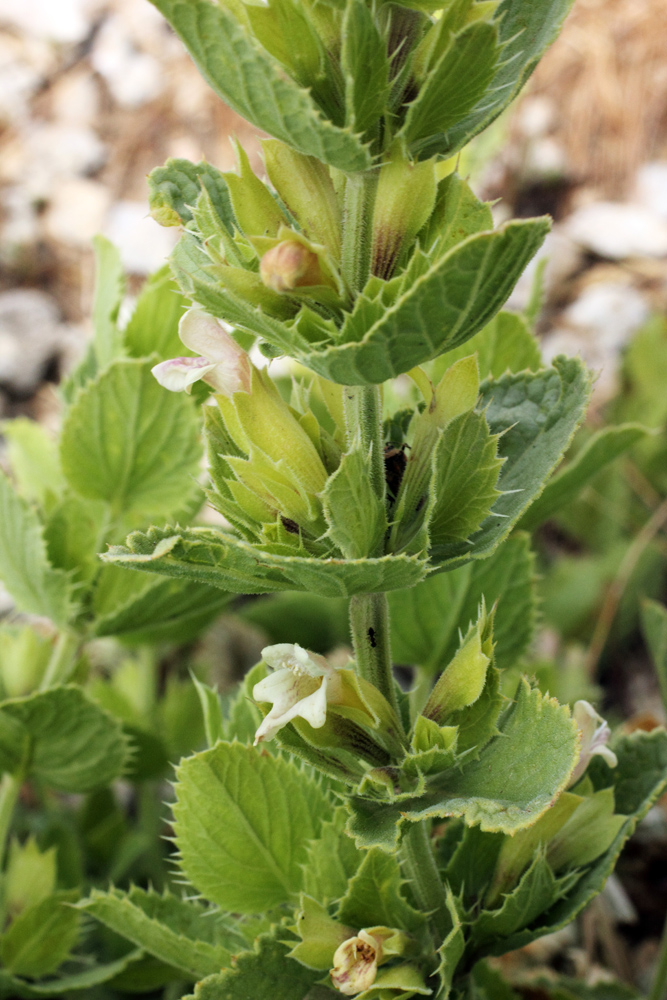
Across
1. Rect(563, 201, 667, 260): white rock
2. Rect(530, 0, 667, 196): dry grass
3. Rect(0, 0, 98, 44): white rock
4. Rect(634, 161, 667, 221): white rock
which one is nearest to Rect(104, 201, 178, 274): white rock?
Rect(0, 0, 98, 44): white rock

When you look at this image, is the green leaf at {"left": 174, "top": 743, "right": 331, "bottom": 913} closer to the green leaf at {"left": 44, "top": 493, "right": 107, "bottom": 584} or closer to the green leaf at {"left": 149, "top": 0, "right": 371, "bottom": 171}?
the green leaf at {"left": 44, "top": 493, "right": 107, "bottom": 584}

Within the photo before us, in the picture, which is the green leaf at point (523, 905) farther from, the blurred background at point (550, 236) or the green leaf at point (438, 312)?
the blurred background at point (550, 236)

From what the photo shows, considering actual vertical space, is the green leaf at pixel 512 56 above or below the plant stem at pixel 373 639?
above

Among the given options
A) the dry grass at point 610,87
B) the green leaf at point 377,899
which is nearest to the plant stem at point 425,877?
the green leaf at point 377,899

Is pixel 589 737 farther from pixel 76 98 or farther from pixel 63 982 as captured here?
pixel 76 98

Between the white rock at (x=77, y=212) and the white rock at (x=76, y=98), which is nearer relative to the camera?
the white rock at (x=77, y=212)

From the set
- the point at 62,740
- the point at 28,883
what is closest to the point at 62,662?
the point at 62,740
